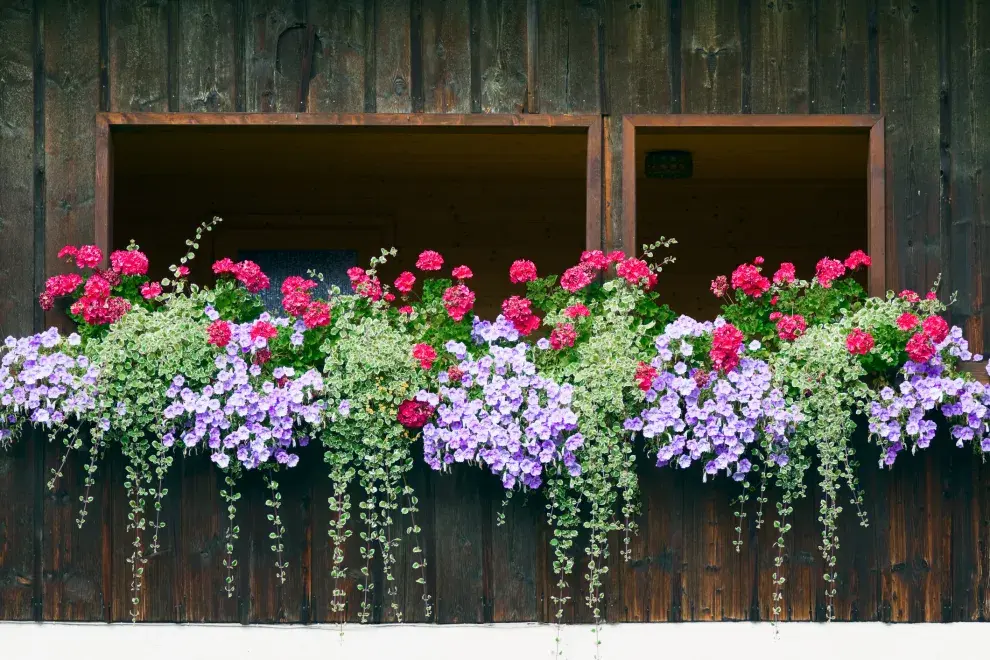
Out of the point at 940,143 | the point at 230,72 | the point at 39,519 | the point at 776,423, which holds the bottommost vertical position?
the point at 39,519

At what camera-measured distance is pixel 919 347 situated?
348 cm

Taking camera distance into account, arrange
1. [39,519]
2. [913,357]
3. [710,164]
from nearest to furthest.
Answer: [913,357] → [39,519] → [710,164]

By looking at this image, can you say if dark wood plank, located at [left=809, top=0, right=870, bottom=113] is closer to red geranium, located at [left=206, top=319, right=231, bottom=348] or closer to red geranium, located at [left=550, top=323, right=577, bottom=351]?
red geranium, located at [left=550, top=323, right=577, bottom=351]

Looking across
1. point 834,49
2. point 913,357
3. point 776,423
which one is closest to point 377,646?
point 776,423

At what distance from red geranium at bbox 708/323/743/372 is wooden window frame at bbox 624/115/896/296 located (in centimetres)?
46

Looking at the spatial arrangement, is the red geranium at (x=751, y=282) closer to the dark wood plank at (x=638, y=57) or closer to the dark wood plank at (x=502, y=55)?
the dark wood plank at (x=638, y=57)

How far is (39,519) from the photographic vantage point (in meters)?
3.73

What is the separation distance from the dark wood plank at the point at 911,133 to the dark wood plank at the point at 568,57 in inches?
35.4

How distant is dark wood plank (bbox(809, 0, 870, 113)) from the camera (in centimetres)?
385

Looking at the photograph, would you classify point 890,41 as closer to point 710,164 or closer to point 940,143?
point 940,143

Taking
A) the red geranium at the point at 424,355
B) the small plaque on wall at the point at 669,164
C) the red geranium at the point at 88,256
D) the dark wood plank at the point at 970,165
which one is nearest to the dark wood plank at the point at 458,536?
the red geranium at the point at 424,355

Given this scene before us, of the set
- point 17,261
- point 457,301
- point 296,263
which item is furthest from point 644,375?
point 296,263

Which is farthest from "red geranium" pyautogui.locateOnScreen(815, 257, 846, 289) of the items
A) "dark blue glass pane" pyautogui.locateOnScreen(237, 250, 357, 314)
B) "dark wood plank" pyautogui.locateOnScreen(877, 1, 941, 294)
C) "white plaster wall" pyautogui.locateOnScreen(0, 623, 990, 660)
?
"dark blue glass pane" pyautogui.locateOnScreen(237, 250, 357, 314)

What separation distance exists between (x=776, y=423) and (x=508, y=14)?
1.51 meters
